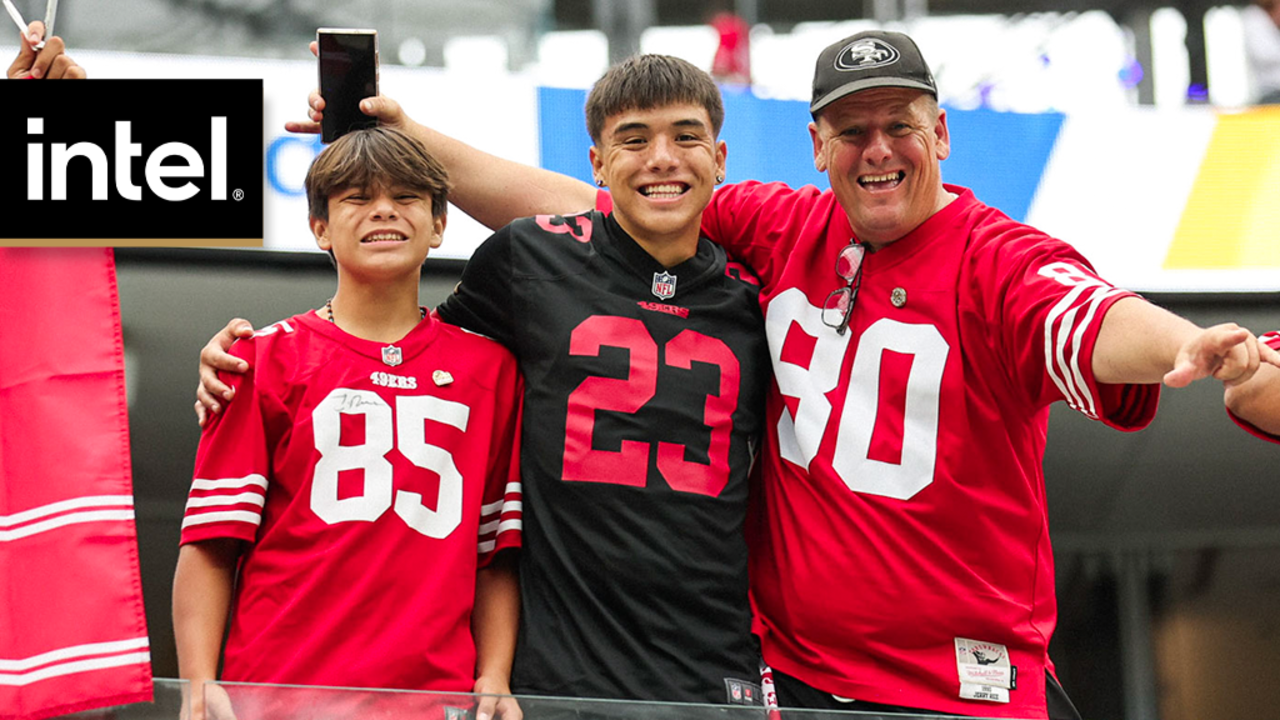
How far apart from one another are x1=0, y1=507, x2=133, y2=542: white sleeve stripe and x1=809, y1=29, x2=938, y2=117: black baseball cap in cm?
113

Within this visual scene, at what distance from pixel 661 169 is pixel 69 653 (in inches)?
41.1

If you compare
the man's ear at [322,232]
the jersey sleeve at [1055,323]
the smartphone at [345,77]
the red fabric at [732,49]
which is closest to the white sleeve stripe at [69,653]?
the man's ear at [322,232]

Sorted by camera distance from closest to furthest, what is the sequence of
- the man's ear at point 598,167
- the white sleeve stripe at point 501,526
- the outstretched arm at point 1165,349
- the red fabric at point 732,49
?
the outstretched arm at point 1165,349 → the white sleeve stripe at point 501,526 → the man's ear at point 598,167 → the red fabric at point 732,49

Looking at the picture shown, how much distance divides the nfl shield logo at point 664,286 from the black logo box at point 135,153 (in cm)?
67

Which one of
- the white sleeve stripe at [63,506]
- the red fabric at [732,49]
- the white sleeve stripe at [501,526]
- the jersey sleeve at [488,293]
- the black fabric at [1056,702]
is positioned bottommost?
the black fabric at [1056,702]

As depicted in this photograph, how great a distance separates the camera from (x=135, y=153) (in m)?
1.93

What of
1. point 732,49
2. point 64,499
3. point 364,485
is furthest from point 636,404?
point 732,49

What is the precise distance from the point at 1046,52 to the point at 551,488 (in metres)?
3.60

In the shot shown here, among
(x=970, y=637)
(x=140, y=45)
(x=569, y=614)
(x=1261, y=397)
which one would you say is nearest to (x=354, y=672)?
(x=569, y=614)

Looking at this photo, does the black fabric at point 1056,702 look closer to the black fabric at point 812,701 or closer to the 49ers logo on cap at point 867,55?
the black fabric at point 812,701

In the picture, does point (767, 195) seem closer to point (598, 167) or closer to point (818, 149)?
point (818, 149)

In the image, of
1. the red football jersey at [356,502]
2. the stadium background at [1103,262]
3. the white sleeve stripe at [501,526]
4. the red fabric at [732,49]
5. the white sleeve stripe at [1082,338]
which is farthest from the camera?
the red fabric at [732,49]

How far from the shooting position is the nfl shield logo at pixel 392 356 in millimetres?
1768

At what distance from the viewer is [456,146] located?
6.64 ft
